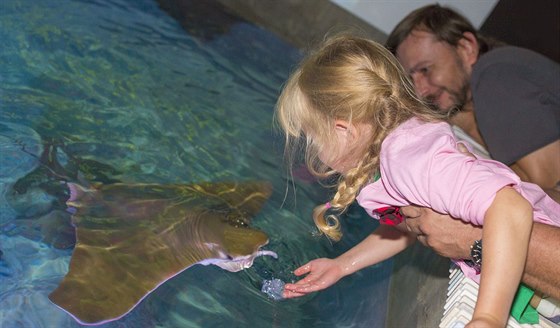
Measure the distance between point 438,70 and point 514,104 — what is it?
0.40 metres

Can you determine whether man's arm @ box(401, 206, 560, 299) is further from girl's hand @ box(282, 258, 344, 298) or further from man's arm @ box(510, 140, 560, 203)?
man's arm @ box(510, 140, 560, 203)

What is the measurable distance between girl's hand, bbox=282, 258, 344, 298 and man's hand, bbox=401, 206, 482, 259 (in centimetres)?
46

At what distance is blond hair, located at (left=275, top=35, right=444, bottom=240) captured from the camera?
5.75 ft

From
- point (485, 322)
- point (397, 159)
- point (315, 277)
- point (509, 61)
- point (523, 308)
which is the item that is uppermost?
point (509, 61)

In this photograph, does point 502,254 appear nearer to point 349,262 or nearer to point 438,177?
point 438,177

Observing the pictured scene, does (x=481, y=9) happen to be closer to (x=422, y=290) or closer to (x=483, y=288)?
(x=422, y=290)

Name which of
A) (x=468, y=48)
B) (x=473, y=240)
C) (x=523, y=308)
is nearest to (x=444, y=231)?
(x=473, y=240)

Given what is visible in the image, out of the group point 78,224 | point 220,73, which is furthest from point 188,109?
point 78,224

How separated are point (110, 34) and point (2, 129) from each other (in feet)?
4.36

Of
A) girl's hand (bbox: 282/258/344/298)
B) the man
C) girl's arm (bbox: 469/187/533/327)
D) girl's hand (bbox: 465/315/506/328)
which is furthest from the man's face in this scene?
girl's hand (bbox: 465/315/506/328)

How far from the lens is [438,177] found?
155 centimetres

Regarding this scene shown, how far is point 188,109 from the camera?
339cm

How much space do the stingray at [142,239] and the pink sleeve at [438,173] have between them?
86 centimetres

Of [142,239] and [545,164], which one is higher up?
[545,164]
